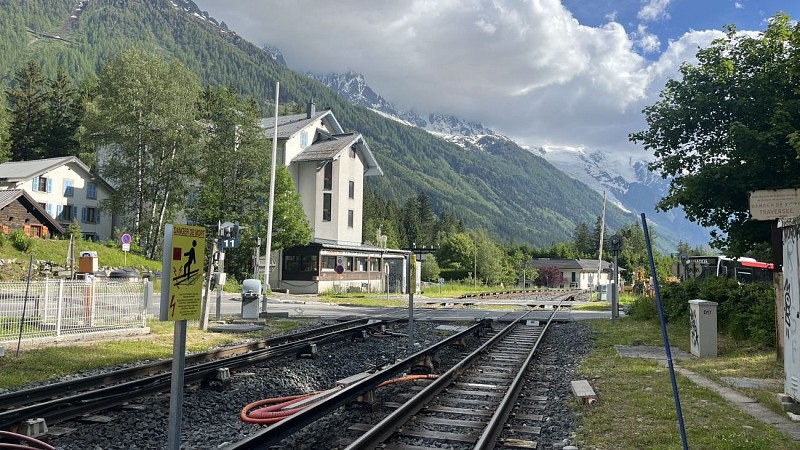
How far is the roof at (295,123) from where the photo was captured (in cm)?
5524

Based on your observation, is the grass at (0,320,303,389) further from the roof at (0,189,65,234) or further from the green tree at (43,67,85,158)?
the green tree at (43,67,85,158)

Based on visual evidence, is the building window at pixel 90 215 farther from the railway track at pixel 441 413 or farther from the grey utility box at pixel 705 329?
the grey utility box at pixel 705 329

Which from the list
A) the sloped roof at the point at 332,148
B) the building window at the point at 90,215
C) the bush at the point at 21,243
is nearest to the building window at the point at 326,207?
the sloped roof at the point at 332,148

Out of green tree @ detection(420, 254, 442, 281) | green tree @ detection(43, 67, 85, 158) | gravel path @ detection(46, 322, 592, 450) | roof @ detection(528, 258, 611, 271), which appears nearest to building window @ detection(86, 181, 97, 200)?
green tree @ detection(43, 67, 85, 158)

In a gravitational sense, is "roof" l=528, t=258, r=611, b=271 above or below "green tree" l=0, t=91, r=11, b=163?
below

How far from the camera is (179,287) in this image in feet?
15.1

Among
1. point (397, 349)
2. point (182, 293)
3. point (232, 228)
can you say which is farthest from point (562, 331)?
point (182, 293)

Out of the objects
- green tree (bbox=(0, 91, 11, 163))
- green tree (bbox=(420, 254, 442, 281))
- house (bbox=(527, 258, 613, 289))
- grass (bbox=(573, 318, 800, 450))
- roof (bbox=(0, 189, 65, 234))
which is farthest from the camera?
house (bbox=(527, 258, 613, 289))

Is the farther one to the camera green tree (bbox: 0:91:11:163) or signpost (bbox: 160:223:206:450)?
green tree (bbox: 0:91:11:163)

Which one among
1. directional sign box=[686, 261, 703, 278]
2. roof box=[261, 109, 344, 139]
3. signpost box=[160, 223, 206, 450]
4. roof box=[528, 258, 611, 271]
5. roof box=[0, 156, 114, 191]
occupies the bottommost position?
signpost box=[160, 223, 206, 450]

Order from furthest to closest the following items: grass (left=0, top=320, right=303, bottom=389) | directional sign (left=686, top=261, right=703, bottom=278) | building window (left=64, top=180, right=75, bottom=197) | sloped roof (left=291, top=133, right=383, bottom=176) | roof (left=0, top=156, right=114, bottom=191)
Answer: sloped roof (left=291, top=133, right=383, bottom=176), building window (left=64, top=180, right=75, bottom=197), roof (left=0, top=156, right=114, bottom=191), directional sign (left=686, top=261, right=703, bottom=278), grass (left=0, top=320, right=303, bottom=389)

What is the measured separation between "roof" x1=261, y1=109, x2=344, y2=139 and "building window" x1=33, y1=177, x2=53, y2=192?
18.1 m

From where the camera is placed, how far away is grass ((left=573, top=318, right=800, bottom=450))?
6898 millimetres

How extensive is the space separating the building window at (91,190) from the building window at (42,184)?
3.73 meters
